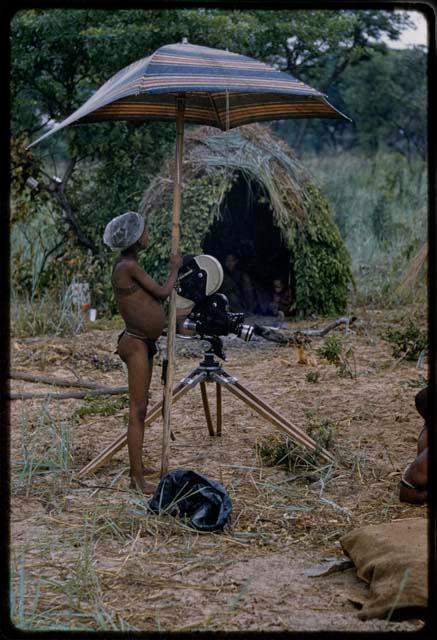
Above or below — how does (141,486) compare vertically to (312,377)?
above

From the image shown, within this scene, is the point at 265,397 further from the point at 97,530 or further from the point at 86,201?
the point at 86,201

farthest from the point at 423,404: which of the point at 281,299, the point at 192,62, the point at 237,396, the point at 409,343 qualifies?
the point at 281,299

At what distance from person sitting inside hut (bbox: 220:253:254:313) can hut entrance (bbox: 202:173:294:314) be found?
0.33 ft

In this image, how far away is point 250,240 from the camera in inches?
431

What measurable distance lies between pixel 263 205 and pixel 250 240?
561 millimetres

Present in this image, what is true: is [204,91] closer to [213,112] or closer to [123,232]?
[123,232]

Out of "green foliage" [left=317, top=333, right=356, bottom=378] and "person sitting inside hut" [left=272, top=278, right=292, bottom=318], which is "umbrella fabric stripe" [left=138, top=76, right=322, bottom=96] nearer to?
"green foliage" [left=317, top=333, right=356, bottom=378]

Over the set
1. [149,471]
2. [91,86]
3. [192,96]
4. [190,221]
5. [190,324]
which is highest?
[192,96]

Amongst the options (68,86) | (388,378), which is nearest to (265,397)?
(388,378)

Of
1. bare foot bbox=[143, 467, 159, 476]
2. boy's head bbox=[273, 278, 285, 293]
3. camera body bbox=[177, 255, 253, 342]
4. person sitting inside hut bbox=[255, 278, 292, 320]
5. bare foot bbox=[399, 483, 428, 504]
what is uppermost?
camera body bbox=[177, 255, 253, 342]

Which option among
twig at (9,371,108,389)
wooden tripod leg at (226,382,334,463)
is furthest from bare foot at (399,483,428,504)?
twig at (9,371,108,389)

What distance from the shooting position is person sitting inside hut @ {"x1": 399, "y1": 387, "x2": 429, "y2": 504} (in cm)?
428

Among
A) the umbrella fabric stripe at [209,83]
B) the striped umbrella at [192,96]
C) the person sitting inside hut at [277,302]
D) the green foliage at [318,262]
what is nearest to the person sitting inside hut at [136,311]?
the striped umbrella at [192,96]

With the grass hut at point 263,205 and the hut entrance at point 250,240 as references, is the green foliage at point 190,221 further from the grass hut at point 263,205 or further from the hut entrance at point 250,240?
the hut entrance at point 250,240
